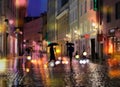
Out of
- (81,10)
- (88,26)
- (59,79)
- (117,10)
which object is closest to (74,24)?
(81,10)

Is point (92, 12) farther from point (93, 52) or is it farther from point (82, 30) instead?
point (82, 30)

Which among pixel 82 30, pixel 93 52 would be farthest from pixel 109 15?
pixel 82 30

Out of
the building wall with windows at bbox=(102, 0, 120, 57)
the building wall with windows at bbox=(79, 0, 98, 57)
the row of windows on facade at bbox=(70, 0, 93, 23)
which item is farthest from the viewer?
the row of windows on facade at bbox=(70, 0, 93, 23)

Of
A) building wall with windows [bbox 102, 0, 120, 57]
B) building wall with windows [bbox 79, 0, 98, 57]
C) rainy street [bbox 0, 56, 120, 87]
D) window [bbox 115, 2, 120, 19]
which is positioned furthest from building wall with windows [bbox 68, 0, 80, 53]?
rainy street [bbox 0, 56, 120, 87]

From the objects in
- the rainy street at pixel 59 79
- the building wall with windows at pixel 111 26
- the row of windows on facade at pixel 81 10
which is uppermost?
the row of windows on facade at pixel 81 10

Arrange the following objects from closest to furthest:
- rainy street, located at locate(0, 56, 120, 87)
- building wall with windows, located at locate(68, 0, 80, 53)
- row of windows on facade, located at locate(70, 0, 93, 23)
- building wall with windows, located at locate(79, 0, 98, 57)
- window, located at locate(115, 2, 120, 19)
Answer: rainy street, located at locate(0, 56, 120, 87) < window, located at locate(115, 2, 120, 19) < building wall with windows, located at locate(79, 0, 98, 57) < row of windows on facade, located at locate(70, 0, 93, 23) < building wall with windows, located at locate(68, 0, 80, 53)

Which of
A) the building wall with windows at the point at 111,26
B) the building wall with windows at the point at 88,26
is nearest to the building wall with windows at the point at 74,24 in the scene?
the building wall with windows at the point at 88,26

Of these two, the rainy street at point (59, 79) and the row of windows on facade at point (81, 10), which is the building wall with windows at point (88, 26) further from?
the rainy street at point (59, 79)

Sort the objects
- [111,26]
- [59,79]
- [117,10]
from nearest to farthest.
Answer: [59,79]
[117,10]
[111,26]

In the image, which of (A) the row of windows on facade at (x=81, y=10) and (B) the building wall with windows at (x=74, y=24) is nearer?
(A) the row of windows on facade at (x=81, y=10)

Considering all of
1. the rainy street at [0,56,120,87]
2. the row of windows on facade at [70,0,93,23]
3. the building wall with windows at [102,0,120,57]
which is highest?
the row of windows on facade at [70,0,93,23]

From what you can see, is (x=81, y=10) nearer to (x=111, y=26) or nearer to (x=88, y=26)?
(x=88, y=26)

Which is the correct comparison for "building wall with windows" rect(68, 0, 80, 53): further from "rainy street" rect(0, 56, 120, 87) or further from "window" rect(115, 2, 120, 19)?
"rainy street" rect(0, 56, 120, 87)

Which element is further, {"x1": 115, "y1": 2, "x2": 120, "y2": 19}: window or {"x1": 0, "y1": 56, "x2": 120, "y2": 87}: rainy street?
{"x1": 115, "y1": 2, "x2": 120, "y2": 19}: window
